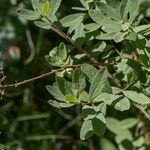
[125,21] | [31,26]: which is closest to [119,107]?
[125,21]

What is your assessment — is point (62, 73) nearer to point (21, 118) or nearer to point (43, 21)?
point (43, 21)

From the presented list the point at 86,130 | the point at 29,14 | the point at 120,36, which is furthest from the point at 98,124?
the point at 29,14

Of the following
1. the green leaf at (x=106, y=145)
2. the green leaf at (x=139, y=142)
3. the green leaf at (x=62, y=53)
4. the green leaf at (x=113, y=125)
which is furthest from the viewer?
the green leaf at (x=106, y=145)

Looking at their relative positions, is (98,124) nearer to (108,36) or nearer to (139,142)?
(108,36)

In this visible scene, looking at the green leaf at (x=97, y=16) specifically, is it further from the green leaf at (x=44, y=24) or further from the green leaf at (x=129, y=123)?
the green leaf at (x=129, y=123)

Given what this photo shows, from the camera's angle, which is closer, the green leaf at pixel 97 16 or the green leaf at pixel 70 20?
the green leaf at pixel 97 16

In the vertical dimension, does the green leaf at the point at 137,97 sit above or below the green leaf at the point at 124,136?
above

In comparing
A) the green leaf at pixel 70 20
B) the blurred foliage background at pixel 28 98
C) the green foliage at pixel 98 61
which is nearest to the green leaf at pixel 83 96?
the green foliage at pixel 98 61

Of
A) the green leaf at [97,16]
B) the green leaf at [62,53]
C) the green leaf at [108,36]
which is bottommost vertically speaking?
the green leaf at [62,53]
